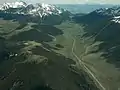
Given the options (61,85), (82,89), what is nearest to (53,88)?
(61,85)

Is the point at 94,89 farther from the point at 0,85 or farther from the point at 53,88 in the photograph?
the point at 0,85

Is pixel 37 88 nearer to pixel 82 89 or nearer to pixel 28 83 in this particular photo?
pixel 28 83

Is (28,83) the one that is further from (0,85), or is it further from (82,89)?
(82,89)

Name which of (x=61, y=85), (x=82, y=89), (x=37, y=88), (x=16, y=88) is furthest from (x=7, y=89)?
(x=82, y=89)

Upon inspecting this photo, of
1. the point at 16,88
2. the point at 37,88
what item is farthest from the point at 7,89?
the point at 37,88

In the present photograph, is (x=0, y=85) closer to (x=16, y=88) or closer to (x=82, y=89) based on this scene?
(x=16, y=88)

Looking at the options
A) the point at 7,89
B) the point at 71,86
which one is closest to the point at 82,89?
the point at 71,86
